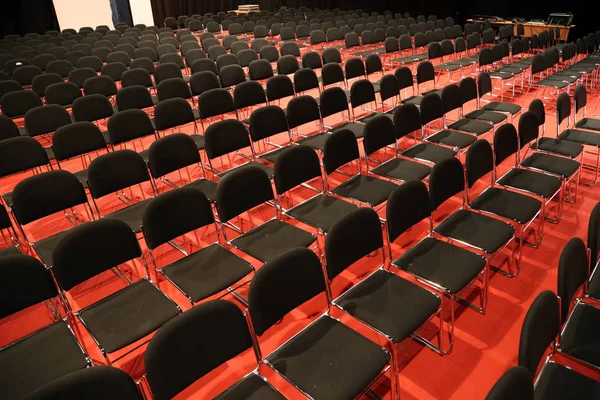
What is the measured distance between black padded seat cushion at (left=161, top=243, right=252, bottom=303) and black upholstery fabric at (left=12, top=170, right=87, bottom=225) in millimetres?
1151

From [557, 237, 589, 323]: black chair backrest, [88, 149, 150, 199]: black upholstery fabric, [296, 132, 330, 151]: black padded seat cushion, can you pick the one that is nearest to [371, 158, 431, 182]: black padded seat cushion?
[296, 132, 330, 151]: black padded seat cushion

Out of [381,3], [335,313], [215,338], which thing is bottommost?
[335,313]

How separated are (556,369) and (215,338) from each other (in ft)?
5.51

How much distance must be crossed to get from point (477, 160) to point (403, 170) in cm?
67

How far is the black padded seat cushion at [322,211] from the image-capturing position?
3354 millimetres

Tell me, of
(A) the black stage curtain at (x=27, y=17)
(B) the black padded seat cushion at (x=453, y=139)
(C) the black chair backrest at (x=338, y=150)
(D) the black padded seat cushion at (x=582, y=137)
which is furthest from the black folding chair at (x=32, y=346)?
(A) the black stage curtain at (x=27, y=17)

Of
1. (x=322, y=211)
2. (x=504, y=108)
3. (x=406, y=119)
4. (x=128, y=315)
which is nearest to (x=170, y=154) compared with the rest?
(x=322, y=211)

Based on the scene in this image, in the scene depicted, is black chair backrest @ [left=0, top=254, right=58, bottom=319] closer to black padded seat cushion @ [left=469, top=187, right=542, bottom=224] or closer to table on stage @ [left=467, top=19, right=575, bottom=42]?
black padded seat cushion @ [left=469, top=187, right=542, bottom=224]

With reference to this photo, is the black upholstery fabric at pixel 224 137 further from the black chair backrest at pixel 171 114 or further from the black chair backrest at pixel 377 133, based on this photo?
the black chair backrest at pixel 377 133

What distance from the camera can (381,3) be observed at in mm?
15570

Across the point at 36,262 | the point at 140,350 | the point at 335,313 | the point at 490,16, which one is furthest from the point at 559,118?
the point at 490,16

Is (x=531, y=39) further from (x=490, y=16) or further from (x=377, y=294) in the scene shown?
(x=377, y=294)

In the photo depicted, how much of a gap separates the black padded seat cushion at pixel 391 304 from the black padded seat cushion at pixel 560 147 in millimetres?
2687

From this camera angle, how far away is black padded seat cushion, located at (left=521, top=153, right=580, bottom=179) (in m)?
3.90
